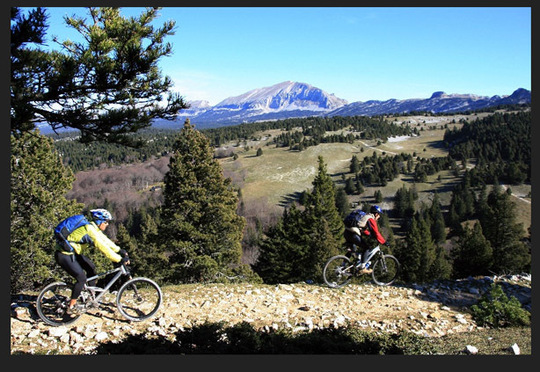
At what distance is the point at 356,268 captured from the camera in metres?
11.3

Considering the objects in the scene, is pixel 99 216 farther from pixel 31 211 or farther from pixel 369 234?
pixel 31 211

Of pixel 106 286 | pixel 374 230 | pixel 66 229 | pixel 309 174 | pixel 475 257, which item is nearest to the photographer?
pixel 66 229

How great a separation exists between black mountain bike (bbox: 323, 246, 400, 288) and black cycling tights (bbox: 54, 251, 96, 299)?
24.0ft

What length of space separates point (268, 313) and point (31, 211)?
16.6m

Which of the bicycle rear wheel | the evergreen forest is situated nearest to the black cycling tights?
the bicycle rear wheel

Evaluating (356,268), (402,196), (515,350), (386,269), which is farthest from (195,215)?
(402,196)

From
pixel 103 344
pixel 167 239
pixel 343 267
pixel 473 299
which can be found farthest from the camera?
pixel 167 239

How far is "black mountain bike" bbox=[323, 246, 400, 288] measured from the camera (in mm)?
11367

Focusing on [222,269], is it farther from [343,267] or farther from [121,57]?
[121,57]

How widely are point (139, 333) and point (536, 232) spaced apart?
1086 centimetres

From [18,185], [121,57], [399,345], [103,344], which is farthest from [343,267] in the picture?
[18,185]

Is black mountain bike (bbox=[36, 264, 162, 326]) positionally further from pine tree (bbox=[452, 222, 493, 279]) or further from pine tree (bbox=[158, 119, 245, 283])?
pine tree (bbox=[452, 222, 493, 279])

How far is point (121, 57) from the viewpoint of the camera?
817 centimetres

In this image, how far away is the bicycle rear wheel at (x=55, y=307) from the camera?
26.2ft
